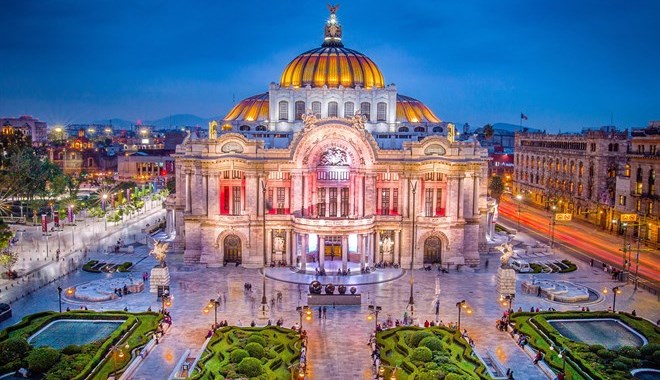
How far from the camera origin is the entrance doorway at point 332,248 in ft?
242

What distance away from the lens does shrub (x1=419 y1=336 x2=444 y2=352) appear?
43375mm

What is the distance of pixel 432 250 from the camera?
7531 centimetres

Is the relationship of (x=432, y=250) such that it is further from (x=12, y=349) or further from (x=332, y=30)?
(x=12, y=349)

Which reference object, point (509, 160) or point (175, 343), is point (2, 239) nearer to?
point (175, 343)

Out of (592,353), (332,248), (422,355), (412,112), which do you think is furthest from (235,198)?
(592,353)

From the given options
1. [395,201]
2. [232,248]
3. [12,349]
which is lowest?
[12,349]

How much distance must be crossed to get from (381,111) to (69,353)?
A: 178ft

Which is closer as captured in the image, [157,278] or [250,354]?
[250,354]

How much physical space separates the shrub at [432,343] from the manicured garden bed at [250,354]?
9021 millimetres

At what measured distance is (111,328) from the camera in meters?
50.3

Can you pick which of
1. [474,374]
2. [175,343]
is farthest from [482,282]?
[175,343]

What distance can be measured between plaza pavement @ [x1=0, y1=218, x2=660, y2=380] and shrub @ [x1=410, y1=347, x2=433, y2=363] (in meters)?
3.34

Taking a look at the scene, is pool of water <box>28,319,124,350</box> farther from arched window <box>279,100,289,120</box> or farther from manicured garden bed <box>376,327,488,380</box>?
arched window <box>279,100,289,120</box>

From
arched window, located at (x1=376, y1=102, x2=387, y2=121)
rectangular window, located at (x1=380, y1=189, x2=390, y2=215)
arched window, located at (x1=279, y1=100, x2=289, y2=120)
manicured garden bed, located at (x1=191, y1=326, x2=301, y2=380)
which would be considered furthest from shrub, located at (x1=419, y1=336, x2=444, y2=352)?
arched window, located at (x1=279, y1=100, x2=289, y2=120)
